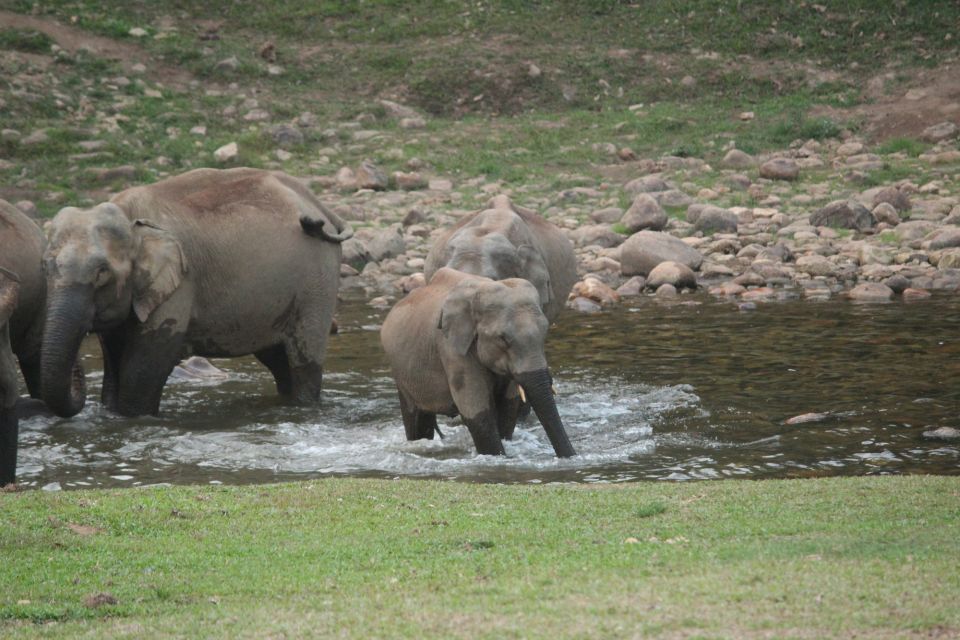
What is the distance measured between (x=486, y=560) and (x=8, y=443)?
461cm

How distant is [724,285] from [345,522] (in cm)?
1508

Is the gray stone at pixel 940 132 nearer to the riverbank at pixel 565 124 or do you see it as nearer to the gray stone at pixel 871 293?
the riverbank at pixel 565 124

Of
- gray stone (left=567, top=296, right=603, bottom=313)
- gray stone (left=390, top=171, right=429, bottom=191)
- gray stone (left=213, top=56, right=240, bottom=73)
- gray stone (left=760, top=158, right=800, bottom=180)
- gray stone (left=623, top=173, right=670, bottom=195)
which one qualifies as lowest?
gray stone (left=567, top=296, right=603, bottom=313)

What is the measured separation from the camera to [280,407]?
16.6 m

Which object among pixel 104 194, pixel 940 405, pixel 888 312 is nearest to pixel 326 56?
pixel 104 194

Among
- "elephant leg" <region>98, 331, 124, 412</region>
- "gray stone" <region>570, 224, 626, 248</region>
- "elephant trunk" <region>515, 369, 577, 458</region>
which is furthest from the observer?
"gray stone" <region>570, 224, 626, 248</region>

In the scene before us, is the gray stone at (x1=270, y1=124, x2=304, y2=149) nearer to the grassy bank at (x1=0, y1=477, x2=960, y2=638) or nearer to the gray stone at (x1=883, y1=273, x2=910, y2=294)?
the gray stone at (x1=883, y1=273, x2=910, y2=294)

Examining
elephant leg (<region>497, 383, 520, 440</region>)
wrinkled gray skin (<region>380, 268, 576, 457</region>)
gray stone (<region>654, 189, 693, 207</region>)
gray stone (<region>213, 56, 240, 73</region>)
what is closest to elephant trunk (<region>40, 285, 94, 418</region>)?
wrinkled gray skin (<region>380, 268, 576, 457</region>)

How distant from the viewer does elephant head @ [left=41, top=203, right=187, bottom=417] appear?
14.0 m

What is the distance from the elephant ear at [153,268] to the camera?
1485 centimetres

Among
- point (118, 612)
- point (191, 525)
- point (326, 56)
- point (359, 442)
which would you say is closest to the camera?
point (118, 612)

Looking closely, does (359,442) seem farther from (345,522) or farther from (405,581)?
(405,581)

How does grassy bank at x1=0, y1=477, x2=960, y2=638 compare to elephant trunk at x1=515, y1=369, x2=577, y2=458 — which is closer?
grassy bank at x1=0, y1=477, x2=960, y2=638

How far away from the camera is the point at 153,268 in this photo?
587 inches
